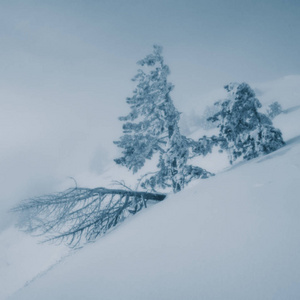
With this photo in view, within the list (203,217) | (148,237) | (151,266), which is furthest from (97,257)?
(203,217)

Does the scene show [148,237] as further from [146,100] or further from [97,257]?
[146,100]

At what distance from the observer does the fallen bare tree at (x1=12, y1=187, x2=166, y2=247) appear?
643 centimetres

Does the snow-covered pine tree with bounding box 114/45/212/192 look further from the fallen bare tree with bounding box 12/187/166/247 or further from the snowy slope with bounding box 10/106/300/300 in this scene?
the snowy slope with bounding box 10/106/300/300

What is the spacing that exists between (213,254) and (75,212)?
5832mm

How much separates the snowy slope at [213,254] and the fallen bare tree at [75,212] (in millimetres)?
3440

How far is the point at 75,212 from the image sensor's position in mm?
6848

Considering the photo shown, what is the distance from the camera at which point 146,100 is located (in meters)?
10.1

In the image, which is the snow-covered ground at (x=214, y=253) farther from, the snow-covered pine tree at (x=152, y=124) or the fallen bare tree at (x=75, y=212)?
the snow-covered pine tree at (x=152, y=124)

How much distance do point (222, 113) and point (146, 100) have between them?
391 cm

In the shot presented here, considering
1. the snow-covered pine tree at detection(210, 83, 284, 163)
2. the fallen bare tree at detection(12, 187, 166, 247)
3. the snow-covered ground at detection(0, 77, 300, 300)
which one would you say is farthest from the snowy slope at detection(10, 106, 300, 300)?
the snow-covered pine tree at detection(210, 83, 284, 163)

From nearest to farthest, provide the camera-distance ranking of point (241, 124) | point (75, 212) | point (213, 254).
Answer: point (213, 254) < point (75, 212) < point (241, 124)

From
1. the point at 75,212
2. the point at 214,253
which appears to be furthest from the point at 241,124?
the point at 214,253

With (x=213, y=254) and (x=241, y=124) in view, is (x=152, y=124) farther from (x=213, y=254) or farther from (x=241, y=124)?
(x=213, y=254)

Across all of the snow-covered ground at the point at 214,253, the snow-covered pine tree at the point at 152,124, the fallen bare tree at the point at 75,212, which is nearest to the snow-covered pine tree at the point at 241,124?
the snow-covered pine tree at the point at 152,124
